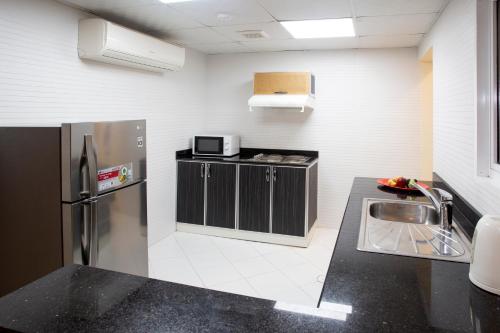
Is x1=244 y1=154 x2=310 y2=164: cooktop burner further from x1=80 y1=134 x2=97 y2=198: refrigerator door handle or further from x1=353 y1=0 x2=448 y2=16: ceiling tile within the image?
x1=80 y1=134 x2=97 y2=198: refrigerator door handle

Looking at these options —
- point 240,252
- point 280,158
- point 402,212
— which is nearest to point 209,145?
point 280,158

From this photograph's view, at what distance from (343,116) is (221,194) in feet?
6.15

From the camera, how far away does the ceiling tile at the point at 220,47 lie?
4703 millimetres

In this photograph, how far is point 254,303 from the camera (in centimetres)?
98

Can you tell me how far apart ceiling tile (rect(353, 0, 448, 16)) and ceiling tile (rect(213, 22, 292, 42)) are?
852 mm

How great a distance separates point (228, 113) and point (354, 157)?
1849 millimetres

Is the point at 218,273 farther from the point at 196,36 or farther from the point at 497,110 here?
the point at 497,110

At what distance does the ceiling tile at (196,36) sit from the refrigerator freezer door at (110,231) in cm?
180

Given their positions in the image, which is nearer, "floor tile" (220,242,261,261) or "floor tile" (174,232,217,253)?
"floor tile" (220,242,261,261)

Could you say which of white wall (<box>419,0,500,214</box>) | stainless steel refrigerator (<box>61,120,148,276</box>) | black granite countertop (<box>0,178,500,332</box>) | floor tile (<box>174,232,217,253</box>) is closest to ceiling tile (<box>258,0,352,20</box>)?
white wall (<box>419,0,500,214</box>)

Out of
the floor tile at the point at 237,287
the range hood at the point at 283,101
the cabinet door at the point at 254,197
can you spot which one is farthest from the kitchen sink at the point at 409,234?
the range hood at the point at 283,101

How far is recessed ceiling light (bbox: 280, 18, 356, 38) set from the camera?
3590 millimetres

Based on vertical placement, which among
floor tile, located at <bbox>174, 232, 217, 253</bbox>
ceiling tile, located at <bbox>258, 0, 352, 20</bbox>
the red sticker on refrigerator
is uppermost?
ceiling tile, located at <bbox>258, 0, 352, 20</bbox>

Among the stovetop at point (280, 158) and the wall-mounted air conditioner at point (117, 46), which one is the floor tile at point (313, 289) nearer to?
the stovetop at point (280, 158)
